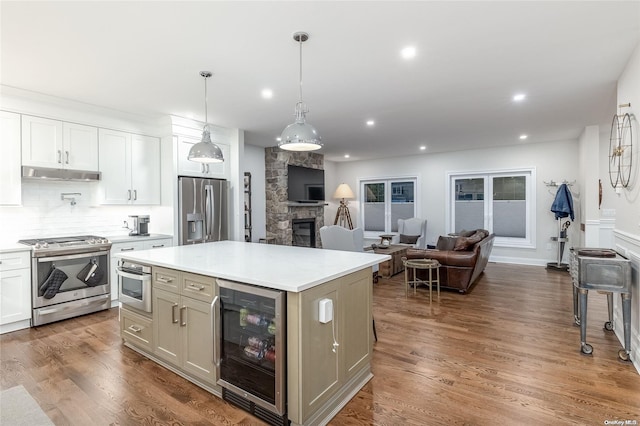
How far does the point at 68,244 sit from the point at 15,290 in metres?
0.66

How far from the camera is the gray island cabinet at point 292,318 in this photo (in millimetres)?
1874

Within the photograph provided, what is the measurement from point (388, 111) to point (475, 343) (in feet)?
10.1

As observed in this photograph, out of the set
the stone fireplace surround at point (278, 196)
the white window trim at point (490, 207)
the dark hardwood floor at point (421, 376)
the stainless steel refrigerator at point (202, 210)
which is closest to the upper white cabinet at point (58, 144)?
the stainless steel refrigerator at point (202, 210)

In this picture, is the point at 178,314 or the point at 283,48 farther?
the point at 283,48

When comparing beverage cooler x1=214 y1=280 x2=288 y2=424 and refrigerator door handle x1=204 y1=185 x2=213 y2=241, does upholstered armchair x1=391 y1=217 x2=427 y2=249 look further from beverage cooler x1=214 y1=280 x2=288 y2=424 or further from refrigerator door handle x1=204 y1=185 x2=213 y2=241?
beverage cooler x1=214 y1=280 x2=288 y2=424

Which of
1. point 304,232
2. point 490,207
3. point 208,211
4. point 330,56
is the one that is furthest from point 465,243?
point 304,232

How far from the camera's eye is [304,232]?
27.3ft

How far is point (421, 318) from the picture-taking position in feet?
12.6

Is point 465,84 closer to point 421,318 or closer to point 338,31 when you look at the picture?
point 338,31

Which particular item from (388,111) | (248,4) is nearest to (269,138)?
(388,111)

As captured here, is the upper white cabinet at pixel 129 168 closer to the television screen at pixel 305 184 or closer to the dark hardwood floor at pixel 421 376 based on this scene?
the dark hardwood floor at pixel 421 376

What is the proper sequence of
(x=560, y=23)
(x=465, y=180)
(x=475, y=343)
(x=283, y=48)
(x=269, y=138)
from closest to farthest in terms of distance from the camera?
(x=560, y=23)
(x=283, y=48)
(x=475, y=343)
(x=269, y=138)
(x=465, y=180)

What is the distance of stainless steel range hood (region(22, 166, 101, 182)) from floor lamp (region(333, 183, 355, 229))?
6032 millimetres

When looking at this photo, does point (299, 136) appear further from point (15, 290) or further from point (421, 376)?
point (15, 290)
